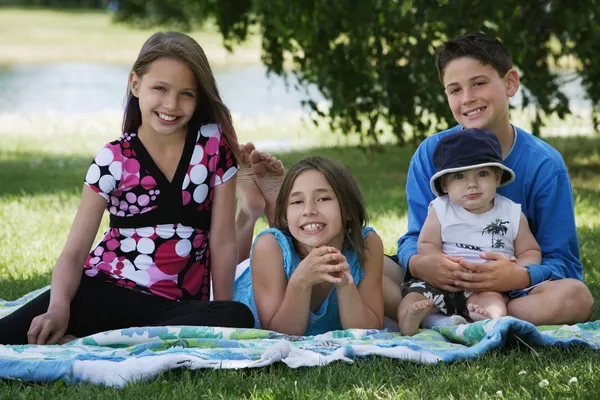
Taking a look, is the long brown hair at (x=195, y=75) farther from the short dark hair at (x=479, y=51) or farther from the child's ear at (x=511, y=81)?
the child's ear at (x=511, y=81)

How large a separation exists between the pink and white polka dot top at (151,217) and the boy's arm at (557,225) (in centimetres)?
124

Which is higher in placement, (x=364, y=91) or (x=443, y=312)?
(x=364, y=91)

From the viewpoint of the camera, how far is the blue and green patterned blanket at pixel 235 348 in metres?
2.86

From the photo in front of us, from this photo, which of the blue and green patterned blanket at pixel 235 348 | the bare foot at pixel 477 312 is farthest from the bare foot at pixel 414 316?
the bare foot at pixel 477 312

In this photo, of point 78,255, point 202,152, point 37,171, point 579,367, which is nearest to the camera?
point 579,367

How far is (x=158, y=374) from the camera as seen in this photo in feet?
9.29

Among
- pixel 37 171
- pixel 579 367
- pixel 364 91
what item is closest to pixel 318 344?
pixel 579 367

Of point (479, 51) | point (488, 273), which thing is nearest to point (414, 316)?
point (488, 273)

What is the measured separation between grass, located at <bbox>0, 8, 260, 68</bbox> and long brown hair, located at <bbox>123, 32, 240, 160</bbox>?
1795cm

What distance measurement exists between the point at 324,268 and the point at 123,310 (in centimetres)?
74

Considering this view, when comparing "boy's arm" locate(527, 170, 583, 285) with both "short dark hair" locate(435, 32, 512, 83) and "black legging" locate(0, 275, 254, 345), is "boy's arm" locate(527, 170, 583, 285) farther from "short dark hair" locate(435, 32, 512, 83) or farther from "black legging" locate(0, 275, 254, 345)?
"black legging" locate(0, 275, 254, 345)

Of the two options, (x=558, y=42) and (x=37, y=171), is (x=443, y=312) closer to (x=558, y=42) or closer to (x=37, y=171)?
(x=558, y=42)

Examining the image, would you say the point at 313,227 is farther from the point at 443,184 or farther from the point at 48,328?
the point at 48,328

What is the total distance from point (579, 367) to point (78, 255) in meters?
1.69
